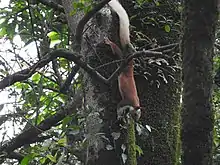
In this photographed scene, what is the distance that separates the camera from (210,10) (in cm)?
96

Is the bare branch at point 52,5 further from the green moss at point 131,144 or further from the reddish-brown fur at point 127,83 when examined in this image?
the green moss at point 131,144

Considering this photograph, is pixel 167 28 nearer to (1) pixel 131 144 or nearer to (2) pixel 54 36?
(1) pixel 131 144

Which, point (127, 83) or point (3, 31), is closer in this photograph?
point (127, 83)

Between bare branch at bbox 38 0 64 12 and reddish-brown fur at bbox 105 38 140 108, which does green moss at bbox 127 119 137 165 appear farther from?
bare branch at bbox 38 0 64 12

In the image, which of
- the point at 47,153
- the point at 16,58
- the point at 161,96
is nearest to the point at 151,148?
the point at 161,96

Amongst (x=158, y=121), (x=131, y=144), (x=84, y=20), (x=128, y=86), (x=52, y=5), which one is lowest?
(x=131, y=144)

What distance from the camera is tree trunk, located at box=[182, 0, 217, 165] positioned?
2.91ft

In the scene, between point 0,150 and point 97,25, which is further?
point 0,150

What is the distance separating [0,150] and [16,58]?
0.48 metres

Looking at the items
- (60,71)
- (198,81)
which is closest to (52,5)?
(60,71)

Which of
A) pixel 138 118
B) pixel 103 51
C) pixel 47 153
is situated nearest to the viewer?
pixel 47 153

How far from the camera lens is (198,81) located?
91cm

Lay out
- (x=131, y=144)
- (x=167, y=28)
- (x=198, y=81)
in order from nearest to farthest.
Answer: (x=198, y=81), (x=131, y=144), (x=167, y=28)

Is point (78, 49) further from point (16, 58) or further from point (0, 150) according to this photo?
point (0, 150)
